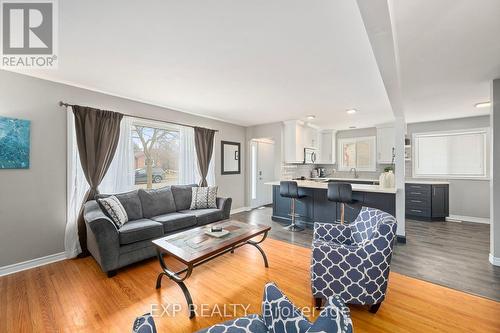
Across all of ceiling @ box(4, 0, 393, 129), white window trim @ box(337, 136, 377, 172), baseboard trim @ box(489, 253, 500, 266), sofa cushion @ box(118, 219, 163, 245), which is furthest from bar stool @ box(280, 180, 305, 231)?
white window trim @ box(337, 136, 377, 172)

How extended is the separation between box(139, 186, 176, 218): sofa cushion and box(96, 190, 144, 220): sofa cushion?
9 centimetres

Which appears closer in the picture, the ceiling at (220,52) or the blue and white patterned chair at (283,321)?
the blue and white patterned chair at (283,321)

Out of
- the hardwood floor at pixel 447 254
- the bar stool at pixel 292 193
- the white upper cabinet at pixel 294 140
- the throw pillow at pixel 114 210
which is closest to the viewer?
the hardwood floor at pixel 447 254

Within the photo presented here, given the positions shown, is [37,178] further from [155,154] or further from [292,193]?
[292,193]

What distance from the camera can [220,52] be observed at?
2.16 m

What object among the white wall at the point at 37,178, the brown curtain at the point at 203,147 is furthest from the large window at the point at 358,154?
the white wall at the point at 37,178

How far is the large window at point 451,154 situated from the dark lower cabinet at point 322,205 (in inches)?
110

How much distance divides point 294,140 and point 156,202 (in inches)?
140

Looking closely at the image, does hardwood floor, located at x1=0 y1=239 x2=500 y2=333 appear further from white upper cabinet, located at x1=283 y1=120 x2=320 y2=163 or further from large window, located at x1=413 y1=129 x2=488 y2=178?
large window, located at x1=413 y1=129 x2=488 y2=178

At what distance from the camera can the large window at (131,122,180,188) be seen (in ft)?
12.5

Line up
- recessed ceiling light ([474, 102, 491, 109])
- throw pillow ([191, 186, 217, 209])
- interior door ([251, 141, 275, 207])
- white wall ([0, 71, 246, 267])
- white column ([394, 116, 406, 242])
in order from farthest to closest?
1. interior door ([251, 141, 275, 207])
2. throw pillow ([191, 186, 217, 209])
3. recessed ceiling light ([474, 102, 491, 109])
4. white column ([394, 116, 406, 242])
5. white wall ([0, 71, 246, 267])

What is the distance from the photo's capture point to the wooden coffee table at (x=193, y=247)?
1.86 m

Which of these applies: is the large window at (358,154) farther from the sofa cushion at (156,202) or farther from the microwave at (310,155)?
the sofa cushion at (156,202)

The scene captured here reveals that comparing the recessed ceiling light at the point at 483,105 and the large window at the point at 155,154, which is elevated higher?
the recessed ceiling light at the point at 483,105
